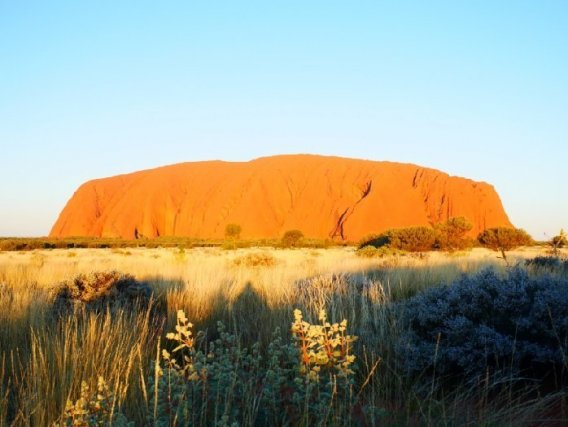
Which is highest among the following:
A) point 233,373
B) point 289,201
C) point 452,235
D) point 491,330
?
point 289,201

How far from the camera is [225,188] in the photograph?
8438 cm

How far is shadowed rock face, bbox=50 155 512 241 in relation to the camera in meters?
73.5

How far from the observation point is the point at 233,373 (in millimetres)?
3053

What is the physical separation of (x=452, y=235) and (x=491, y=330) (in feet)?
86.0

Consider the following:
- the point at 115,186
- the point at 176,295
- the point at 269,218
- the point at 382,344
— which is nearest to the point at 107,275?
the point at 176,295

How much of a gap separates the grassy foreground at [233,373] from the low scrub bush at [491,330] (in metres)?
0.19

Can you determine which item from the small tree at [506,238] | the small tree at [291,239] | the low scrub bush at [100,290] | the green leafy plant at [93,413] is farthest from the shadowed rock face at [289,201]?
the green leafy plant at [93,413]

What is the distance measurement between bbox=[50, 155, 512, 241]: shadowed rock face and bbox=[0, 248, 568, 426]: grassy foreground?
203 ft

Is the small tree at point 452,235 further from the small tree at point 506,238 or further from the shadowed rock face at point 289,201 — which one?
the shadowed rock face at point 289,201

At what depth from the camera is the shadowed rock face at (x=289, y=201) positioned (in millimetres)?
73500

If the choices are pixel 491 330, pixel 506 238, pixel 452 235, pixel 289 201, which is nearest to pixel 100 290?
pixel 491 330

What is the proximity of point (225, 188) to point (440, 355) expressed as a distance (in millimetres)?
80499

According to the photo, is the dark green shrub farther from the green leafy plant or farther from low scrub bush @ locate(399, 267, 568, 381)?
the green leafy plant

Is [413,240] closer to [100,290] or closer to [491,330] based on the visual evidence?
[100,290]
